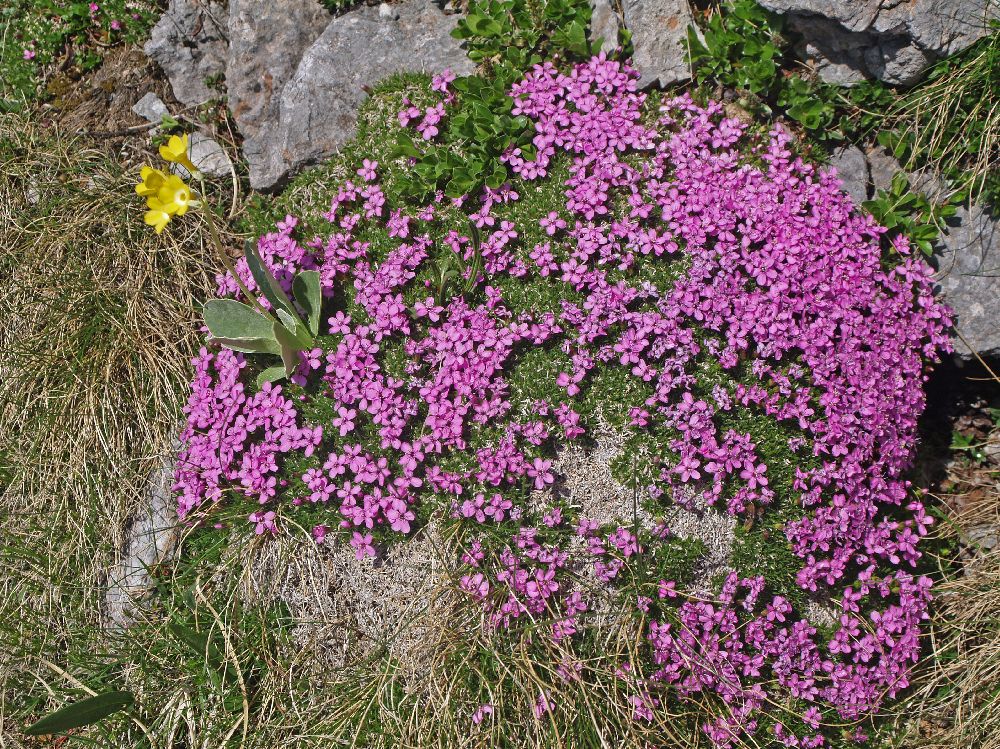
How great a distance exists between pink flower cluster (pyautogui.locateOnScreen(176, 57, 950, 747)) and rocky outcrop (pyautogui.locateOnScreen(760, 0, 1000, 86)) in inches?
30.0

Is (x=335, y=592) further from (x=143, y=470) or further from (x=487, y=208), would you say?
(x=487, y=208)

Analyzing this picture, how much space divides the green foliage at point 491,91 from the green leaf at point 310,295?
92cm

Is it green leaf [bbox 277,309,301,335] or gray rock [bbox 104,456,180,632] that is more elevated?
green leaf [bbox 277,309,301,335]

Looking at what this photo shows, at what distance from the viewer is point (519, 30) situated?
5.40m

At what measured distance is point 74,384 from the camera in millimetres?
5391

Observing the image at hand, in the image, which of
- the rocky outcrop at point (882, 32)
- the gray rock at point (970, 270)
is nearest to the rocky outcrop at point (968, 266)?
the gray rock at point (970, 270)

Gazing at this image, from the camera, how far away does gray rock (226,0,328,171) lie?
233 inches

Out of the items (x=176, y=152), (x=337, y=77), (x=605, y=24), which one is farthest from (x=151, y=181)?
(x=605, y=24)

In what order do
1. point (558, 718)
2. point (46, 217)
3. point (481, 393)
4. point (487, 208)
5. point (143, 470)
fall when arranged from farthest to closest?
point (46, 217), point (143, 470), point (487, 208), point (481, 393), point (558, 718)

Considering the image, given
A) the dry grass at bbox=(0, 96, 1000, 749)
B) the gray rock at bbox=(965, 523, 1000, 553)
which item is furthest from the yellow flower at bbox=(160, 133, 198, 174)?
the gray rock at bbox=(965, 523, 1000, 553)

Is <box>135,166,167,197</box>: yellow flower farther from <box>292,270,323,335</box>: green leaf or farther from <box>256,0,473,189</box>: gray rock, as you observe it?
<box>256,0,473,189</box>: gray rock

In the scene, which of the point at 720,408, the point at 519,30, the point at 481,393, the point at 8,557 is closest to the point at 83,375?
the point at 8,557

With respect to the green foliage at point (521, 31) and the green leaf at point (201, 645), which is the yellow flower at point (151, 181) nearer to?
the green foliage at point (521, 31)

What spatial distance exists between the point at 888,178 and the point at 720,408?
83.7 inches
